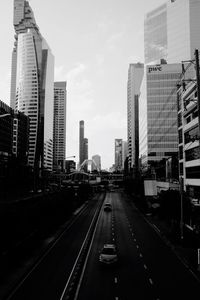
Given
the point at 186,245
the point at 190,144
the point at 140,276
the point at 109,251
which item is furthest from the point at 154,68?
the point at 140,276

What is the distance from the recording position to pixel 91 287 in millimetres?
24500

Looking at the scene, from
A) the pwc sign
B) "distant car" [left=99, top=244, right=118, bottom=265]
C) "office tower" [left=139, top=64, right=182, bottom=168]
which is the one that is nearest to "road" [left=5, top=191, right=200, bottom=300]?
"distant car" [left=99, top=244, right=118, bottom=265]

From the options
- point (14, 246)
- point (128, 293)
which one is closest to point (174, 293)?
point (128, 293)

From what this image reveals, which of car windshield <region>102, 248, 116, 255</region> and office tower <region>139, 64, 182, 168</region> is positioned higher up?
office tower <region>139, 64, 182, 168</region>

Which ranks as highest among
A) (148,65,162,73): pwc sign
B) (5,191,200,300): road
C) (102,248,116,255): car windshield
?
(148,65,162,73): pwc sign

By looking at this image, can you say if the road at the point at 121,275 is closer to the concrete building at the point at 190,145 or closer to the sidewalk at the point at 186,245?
the sidewalk at the point at 186,245

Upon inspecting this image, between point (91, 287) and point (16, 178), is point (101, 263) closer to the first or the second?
point (91, 287)

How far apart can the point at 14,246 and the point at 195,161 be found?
3730cm

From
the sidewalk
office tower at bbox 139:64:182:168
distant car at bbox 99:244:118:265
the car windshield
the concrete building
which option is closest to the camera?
distant car at bbox 99:244:118:265

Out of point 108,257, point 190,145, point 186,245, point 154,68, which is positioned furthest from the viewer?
point 154,68

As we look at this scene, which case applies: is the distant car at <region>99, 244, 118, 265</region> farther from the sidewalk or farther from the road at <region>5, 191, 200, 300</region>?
the sidewalk

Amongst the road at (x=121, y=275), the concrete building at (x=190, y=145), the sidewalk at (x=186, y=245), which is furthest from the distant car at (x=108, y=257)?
the concrete building at (x=190, y=145)

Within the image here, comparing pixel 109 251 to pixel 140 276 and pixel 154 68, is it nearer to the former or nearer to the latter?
pixel 140 276

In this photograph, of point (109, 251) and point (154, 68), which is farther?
point (154, 68)
